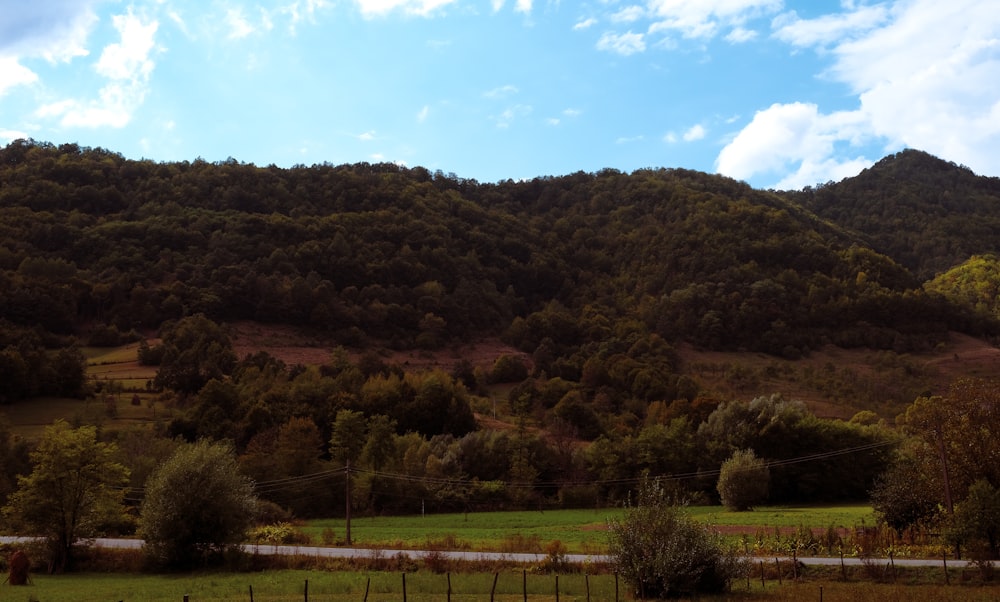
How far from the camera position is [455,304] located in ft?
479

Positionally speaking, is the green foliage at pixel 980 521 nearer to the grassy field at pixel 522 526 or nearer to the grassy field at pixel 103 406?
the grassy field at pixel 522 526

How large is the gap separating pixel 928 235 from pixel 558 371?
11610 centimetres

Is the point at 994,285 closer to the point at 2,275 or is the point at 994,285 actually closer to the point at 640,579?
the point at 640,579

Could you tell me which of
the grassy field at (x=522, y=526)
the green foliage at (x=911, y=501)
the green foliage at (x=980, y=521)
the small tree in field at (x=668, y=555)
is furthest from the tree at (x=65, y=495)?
the green foliage at (x=911, y=501)

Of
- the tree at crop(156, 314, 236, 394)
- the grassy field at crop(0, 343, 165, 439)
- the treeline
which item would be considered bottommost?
the grassy field at crop(0, 343, 165, 439)

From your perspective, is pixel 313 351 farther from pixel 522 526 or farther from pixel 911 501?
pixel 911 501

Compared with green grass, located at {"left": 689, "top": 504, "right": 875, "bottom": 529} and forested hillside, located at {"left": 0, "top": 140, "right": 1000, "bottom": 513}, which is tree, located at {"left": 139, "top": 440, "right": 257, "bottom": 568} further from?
green grass, located at {"left": 689, "top": 504, "right": 875, "bottom": 529}

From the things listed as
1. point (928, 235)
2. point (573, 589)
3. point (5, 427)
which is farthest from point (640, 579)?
point (928, 235)

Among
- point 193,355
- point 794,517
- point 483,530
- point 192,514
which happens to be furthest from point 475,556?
point 193,355

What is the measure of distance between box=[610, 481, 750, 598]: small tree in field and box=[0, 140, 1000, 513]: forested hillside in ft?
134

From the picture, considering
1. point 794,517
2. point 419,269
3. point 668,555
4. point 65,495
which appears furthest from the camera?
point 419,269

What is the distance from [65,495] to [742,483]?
4940 centimetres

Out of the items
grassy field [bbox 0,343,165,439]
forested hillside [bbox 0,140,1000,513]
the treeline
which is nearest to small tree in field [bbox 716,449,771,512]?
forested hillside [bbox 0,140,1000,513]

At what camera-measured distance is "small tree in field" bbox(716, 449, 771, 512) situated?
63.2m
